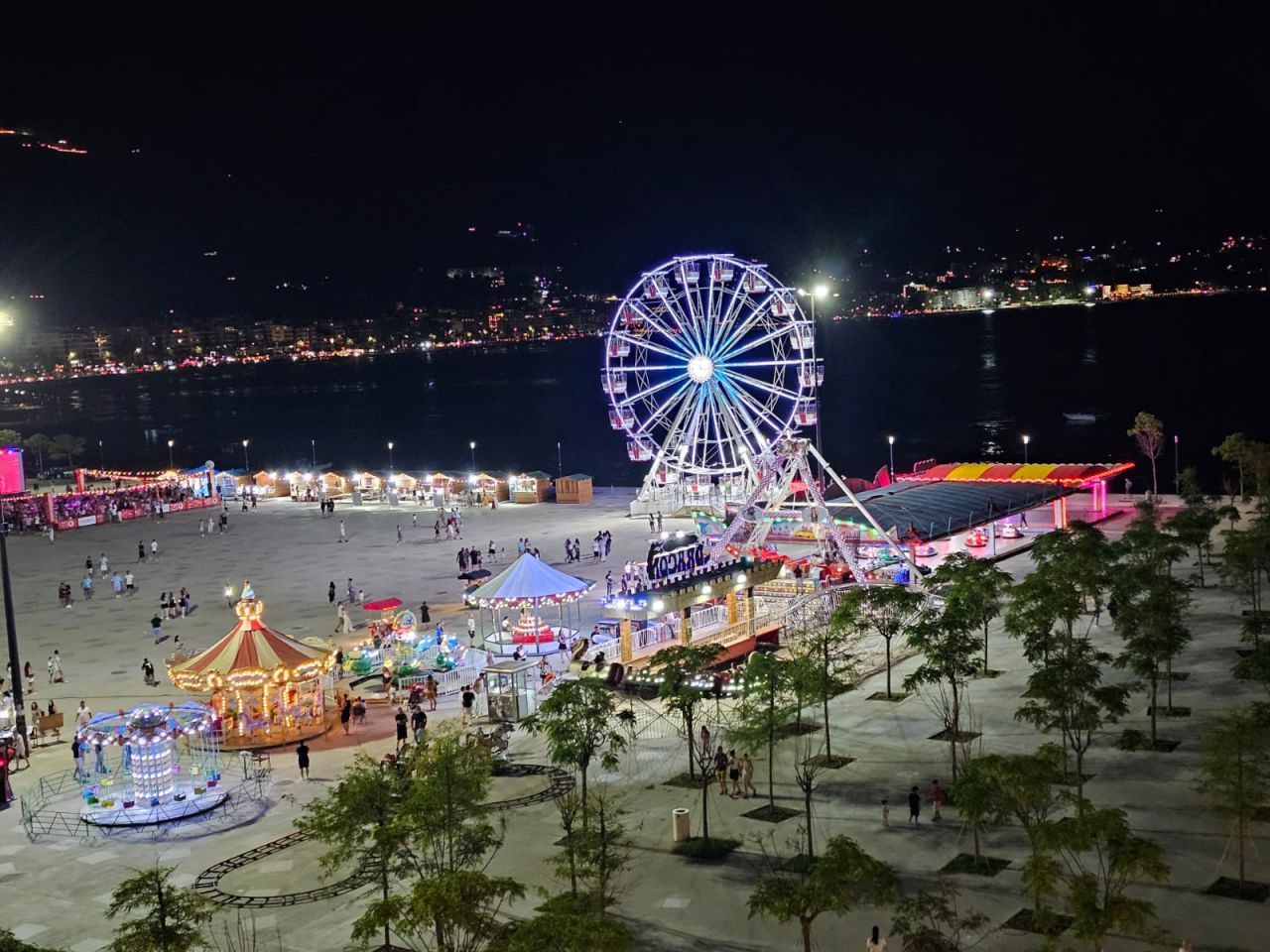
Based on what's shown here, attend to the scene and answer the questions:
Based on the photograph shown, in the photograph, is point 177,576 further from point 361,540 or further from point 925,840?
point 925,840

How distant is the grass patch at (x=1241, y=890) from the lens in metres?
20.7

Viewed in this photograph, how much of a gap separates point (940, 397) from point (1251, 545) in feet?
468

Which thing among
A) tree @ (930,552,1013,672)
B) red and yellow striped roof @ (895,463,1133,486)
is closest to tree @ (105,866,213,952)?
tree @ (930,552,1013,672)

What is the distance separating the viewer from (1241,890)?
20.9 meters

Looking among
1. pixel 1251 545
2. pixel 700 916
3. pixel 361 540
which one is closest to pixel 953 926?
pixel 700 916

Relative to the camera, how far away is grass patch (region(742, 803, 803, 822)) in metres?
26.1

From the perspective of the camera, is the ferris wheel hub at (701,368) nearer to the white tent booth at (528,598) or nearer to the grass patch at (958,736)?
the white tent booth at (528,598)

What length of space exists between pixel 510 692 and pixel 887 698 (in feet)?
30.9

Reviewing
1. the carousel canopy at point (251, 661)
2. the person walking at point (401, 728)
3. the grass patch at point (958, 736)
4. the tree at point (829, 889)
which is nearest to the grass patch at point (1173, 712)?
the grass patch at point (958, 736)

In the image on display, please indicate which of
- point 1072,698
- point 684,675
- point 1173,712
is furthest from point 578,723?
point 1173,712

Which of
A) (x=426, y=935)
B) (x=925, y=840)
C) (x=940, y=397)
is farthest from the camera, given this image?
(x=940, y=397)

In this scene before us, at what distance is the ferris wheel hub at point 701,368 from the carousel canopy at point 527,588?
25925mm

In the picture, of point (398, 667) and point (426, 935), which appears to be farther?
point (398, 667)

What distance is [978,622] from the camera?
1256 inches
